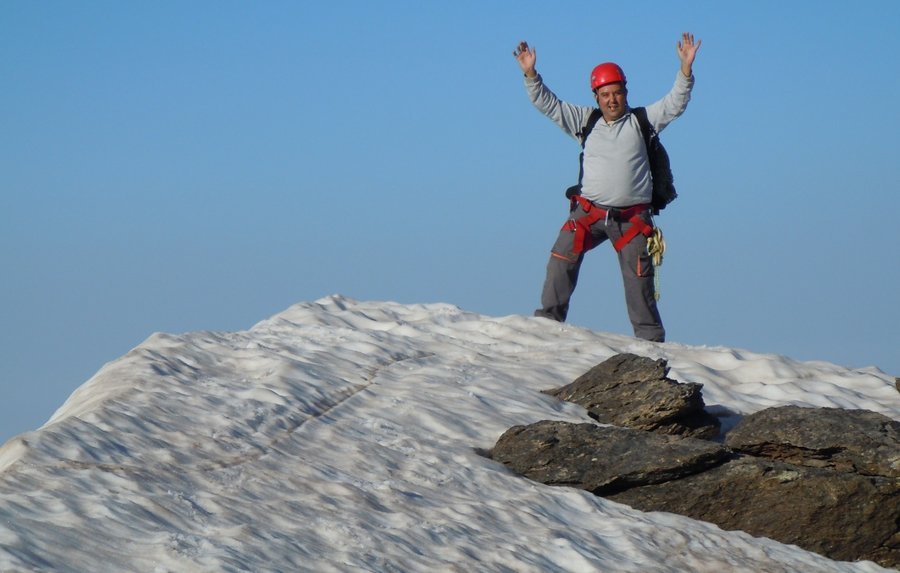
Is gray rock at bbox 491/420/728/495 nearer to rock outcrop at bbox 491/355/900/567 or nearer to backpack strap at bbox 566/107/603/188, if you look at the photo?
rock outcrop at bbox 491/355/900/567

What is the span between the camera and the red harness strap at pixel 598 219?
43.5ft

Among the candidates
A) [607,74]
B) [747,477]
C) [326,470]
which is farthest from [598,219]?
[326,470]

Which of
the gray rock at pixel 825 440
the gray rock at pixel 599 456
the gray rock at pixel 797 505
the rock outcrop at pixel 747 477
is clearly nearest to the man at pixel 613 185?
the gray rock at pixel 825 440

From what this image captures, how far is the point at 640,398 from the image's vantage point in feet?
32.7

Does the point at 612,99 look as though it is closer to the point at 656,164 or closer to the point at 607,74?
the point at 607,74

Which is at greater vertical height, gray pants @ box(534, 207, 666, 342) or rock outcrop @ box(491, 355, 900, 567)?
gray pants @ box(534, 207, 666, 342)

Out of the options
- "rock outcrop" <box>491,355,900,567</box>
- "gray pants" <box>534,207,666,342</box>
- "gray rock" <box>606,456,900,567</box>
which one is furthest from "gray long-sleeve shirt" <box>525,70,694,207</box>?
"gray rock" <box>606,456,900,567</box>

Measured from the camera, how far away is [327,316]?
496 inches

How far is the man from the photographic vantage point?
13148 millimetres

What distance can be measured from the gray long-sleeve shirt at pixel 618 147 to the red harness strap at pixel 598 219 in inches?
2.9

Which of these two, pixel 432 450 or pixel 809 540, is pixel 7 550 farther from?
pixel 809 540

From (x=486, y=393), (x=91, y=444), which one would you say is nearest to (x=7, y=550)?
(x=91, y=444)

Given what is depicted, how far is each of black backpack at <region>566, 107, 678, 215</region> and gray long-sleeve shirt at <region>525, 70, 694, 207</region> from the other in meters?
0.07

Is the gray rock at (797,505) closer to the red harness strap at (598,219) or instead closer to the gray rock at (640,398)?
the gray rock at (640,398)
